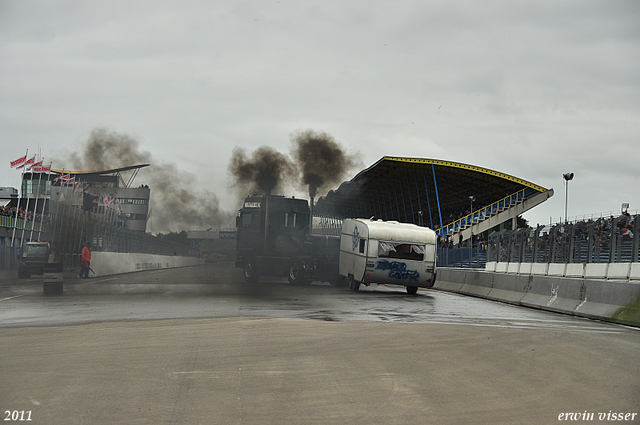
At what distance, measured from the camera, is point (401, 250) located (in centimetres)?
2402

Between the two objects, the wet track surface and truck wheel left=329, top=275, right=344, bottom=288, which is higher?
truck wheel left=329, top=275, right=344, bottom=288

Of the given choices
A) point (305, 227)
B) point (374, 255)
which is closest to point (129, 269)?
point (305, 227)

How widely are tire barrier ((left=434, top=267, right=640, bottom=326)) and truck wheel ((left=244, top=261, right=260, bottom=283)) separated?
9.42m

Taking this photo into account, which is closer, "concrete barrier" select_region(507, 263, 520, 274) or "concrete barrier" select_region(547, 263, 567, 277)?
"concrete barrier" select_region(547, 263, 567, 277)

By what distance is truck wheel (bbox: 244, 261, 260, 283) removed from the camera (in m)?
29.4

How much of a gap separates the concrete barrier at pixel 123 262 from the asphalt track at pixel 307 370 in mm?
23249

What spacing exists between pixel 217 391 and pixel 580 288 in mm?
12222

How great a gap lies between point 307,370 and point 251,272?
2250cm

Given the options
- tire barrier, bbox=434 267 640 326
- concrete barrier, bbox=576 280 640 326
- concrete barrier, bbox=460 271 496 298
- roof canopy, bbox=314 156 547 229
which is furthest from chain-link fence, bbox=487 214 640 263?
roof canopy, bbox=314 156 547 229

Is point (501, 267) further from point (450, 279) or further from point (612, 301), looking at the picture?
point (612, 301)

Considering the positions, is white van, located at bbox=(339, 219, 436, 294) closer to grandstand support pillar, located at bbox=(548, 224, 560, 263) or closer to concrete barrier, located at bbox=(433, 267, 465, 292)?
concrete barrier, located at bbox=(433, 267, 465, 292)

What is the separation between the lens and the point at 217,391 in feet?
20.3

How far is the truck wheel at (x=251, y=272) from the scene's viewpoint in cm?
2939

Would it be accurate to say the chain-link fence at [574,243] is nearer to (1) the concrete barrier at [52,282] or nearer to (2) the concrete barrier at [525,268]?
(2) the concrete barrier at [525,268]
